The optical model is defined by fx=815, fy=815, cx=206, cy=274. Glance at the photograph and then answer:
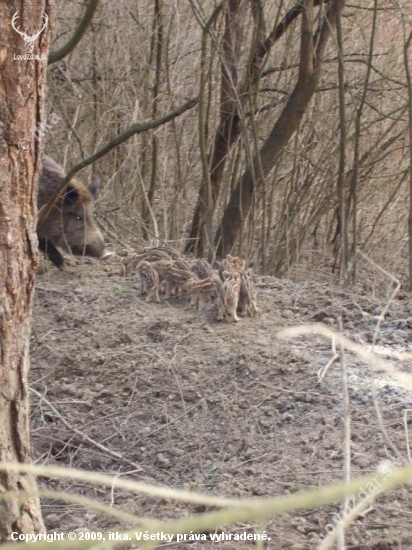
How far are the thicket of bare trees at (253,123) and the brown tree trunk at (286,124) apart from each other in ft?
0.05

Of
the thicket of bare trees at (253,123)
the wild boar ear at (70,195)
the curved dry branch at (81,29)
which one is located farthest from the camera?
the thicket of bare trees at (253,123)

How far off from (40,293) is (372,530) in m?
3.74

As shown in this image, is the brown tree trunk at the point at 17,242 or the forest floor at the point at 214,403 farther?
the forest floor at the point at 214,403

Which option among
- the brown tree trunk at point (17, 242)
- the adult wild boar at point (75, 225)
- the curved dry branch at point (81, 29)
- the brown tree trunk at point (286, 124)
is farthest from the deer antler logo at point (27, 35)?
the brown tree trunk at point (286, 124)

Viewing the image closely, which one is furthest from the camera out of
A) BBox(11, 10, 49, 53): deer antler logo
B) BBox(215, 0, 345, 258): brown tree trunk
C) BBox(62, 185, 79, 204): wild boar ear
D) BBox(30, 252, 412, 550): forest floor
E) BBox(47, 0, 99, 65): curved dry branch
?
BBox(215, 0, 345, 258): brown tree trunk

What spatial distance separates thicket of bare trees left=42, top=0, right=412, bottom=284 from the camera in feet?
27.1

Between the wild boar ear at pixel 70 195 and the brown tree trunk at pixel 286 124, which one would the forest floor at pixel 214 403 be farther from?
the brown tree trunk at pixel 286 124

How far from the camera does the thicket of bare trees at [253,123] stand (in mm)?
8273

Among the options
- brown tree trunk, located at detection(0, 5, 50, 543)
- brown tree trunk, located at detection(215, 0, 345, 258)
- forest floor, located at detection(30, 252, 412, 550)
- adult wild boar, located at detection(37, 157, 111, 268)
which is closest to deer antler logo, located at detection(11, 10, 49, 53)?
brown tree trunk, located at detection(0, 5, 50, 543)

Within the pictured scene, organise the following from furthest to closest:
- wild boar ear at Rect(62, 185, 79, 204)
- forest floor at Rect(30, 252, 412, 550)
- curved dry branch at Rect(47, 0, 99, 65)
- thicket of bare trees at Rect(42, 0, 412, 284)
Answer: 1. thicket of bare trees at Rect(42, 0, 412, 284)
2. wild boar ear at Rect(62, 185, 79, 204)
3. curved dry branch at Rect(47, 0, 99, 65)
4. forest floor at Rect(30, 252, 412, 550)

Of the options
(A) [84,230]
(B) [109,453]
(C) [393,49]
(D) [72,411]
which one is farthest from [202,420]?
(C) [393,49]

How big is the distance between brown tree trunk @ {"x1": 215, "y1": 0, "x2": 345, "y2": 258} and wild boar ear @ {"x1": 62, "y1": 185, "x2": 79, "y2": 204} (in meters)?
1.47

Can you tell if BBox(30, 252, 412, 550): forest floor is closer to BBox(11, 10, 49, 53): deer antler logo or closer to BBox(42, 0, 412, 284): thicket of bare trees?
BBox(11, 10, 49, 53): deer antler logo

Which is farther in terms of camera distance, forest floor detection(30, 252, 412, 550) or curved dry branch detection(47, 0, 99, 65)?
curved dry branch detection(47, 0, 99, 65)
